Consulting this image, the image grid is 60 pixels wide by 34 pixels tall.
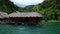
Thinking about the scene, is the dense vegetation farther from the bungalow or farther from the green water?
the green water

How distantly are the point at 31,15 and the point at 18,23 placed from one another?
2751 mm

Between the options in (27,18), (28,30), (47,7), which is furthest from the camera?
(47,7)

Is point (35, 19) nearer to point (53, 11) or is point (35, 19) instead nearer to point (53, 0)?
point (53, 11)

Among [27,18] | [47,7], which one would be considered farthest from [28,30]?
[47,7]

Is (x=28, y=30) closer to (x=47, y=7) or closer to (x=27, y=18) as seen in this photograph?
(x=27, y=18)

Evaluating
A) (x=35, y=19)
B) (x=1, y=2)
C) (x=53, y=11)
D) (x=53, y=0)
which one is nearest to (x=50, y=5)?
(x=53, y=0)

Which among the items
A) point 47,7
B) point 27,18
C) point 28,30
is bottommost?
point 28,30

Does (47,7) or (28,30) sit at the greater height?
(47,7)

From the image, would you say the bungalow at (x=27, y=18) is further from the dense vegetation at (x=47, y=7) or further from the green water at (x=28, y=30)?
the dense vegetation at (x=47, y=7)

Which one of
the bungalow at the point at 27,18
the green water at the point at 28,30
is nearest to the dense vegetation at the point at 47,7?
the bungalow at the point at 27,18

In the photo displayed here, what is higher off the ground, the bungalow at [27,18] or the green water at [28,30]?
the bungalow at [27,18]

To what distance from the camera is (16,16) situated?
38688 mm

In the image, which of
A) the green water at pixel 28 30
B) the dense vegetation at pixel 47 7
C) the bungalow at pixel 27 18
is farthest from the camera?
the dense vegetation at pixel 47 7

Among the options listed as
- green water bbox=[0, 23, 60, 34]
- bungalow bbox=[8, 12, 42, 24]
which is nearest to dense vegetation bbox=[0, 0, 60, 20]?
bungalow bbox=[8, 12, 42, 24]
